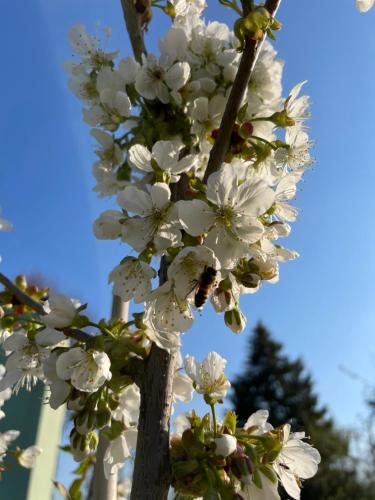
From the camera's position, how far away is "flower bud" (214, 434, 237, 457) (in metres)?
0.90

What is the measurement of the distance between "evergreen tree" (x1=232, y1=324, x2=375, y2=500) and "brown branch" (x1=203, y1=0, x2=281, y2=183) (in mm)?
12349

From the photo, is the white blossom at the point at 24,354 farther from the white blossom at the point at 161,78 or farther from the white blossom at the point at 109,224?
the white blossom at the point at 161,78

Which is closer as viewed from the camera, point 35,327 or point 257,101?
point 35,327

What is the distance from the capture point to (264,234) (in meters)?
1.03

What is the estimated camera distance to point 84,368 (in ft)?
3.23

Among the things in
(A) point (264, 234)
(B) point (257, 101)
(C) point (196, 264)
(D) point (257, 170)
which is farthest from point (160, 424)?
(B) point (257, 101)

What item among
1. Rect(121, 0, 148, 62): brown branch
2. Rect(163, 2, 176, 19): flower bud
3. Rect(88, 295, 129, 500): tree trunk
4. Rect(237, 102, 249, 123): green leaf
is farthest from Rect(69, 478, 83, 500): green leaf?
Rect(163, 2, 176, 19): flower bud

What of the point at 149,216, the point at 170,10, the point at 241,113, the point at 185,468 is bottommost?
the point at 185,468

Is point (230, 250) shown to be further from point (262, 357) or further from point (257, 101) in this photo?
point (262, 357)

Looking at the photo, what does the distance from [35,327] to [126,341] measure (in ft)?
0.92

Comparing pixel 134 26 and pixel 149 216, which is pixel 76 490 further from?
pixel 134 26

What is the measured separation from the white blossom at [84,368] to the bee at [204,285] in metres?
0.21

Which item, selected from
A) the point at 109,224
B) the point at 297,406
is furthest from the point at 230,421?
the point at 297,406

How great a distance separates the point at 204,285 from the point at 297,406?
1524cm
